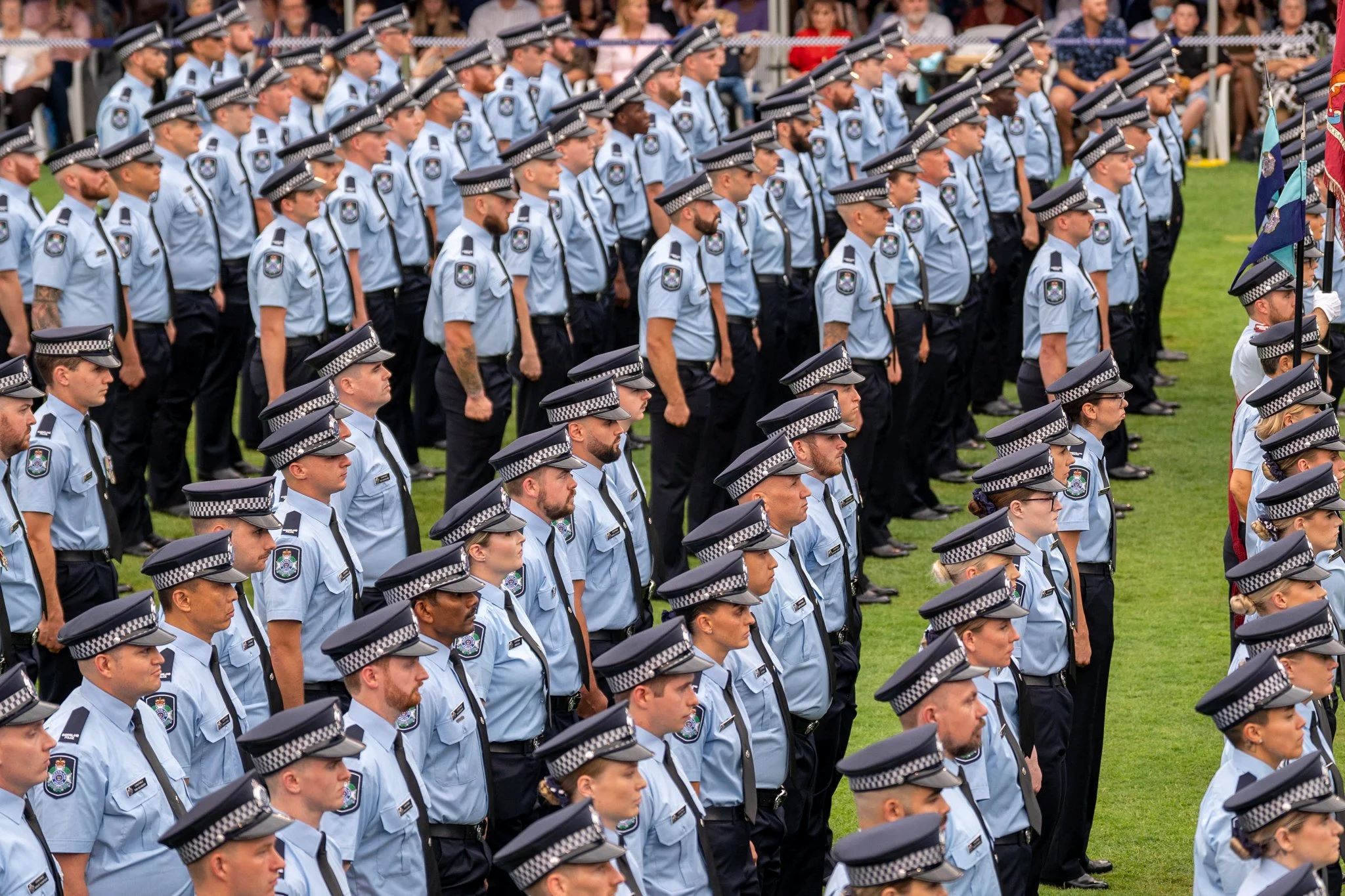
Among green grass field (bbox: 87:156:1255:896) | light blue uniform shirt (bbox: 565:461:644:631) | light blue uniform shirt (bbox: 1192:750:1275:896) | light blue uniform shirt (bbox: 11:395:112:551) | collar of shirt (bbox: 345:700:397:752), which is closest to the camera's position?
light blue uniform shirt (bbox: 1192:750:1275:896)

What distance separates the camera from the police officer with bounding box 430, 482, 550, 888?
643 centimetres

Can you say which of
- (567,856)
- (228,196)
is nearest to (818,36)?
(228,196)

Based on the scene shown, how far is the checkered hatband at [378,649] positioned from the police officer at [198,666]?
1.95 feet

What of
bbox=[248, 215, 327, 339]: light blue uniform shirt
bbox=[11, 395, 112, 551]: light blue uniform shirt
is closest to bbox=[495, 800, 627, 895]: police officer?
bbox=[11, 395, 112, 551]: light blue uniform shirt

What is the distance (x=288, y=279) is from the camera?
10258mm

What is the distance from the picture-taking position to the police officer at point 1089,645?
24.7ft

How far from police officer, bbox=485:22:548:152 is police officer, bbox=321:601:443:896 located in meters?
8.88

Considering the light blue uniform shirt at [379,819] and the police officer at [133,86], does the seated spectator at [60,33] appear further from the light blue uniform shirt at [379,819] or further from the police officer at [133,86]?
the light blue uniform shirt at [379,819]

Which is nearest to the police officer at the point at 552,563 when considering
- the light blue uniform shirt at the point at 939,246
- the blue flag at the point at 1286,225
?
the blue flag at the point at 1286,225

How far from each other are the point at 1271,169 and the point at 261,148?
6.34 metres

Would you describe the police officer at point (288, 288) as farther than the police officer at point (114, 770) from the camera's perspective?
Yes

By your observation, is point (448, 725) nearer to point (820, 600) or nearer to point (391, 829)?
point (391, 829)

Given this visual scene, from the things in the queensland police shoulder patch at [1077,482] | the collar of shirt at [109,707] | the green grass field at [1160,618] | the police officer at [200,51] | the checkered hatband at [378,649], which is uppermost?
the police officer at [200,51]

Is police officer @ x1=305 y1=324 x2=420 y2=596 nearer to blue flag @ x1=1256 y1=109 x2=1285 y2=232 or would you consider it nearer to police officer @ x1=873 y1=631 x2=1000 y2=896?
police officer @ x1=873 y1=631 x2=1000 y2=896
